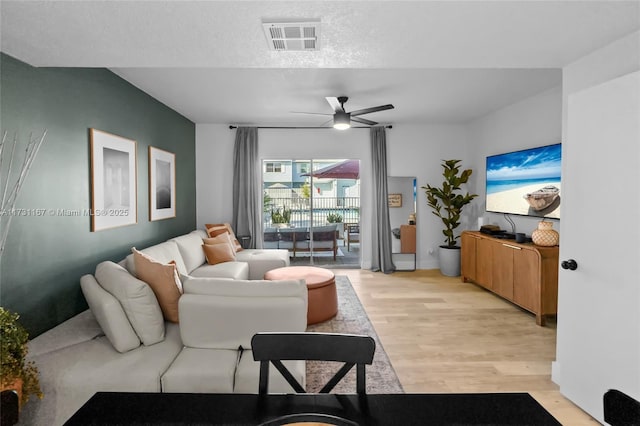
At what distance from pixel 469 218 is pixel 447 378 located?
13.4 ft

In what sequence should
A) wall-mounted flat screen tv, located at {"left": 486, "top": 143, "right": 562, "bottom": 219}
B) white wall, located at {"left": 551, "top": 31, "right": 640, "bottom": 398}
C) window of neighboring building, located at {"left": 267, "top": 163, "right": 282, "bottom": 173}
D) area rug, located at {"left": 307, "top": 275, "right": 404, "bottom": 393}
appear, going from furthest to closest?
window of neighboring building, located at {"left": 267, "top": 163, "right": 282, "bottom": 173}
wall-mounted flat screen tv, located at {"left": 486, "top": 143, "right": 562, "bottom": 219}
area rug, located at {"left": 307, "top": 275, "right": 404, "bottom": 393}
white wall, located at {"left": 551, "top": 31, "right": 640, "bottom": 398}

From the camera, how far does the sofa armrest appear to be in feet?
7.18

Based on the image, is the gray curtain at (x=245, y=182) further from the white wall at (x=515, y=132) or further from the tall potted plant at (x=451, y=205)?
the white wall at (x=515, y=132)

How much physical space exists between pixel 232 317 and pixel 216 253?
2.76 metres

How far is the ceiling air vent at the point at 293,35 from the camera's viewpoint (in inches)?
74.3

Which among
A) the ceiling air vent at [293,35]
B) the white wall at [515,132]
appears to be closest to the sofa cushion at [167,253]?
the ceiling air vent at [293,35]

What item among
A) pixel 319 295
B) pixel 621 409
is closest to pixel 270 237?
pixel 319 295

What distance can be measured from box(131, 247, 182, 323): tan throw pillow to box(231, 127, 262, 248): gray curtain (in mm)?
3658

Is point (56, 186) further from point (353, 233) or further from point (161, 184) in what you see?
point (353, 233)

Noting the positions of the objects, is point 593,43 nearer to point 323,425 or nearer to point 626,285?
point 626,285

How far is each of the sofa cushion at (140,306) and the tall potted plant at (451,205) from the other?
4.72 meters

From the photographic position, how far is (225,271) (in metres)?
4.26

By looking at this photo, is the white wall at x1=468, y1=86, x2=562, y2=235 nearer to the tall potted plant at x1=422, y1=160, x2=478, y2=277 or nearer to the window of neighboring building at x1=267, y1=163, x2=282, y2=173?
the tall potted plant at x1=422, y1=160, x2=478, y2=277

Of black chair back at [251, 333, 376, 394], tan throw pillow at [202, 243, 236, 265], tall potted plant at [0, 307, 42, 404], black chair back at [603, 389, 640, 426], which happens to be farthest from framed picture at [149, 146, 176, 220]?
black chair back at [603, 389, 640, 426]
